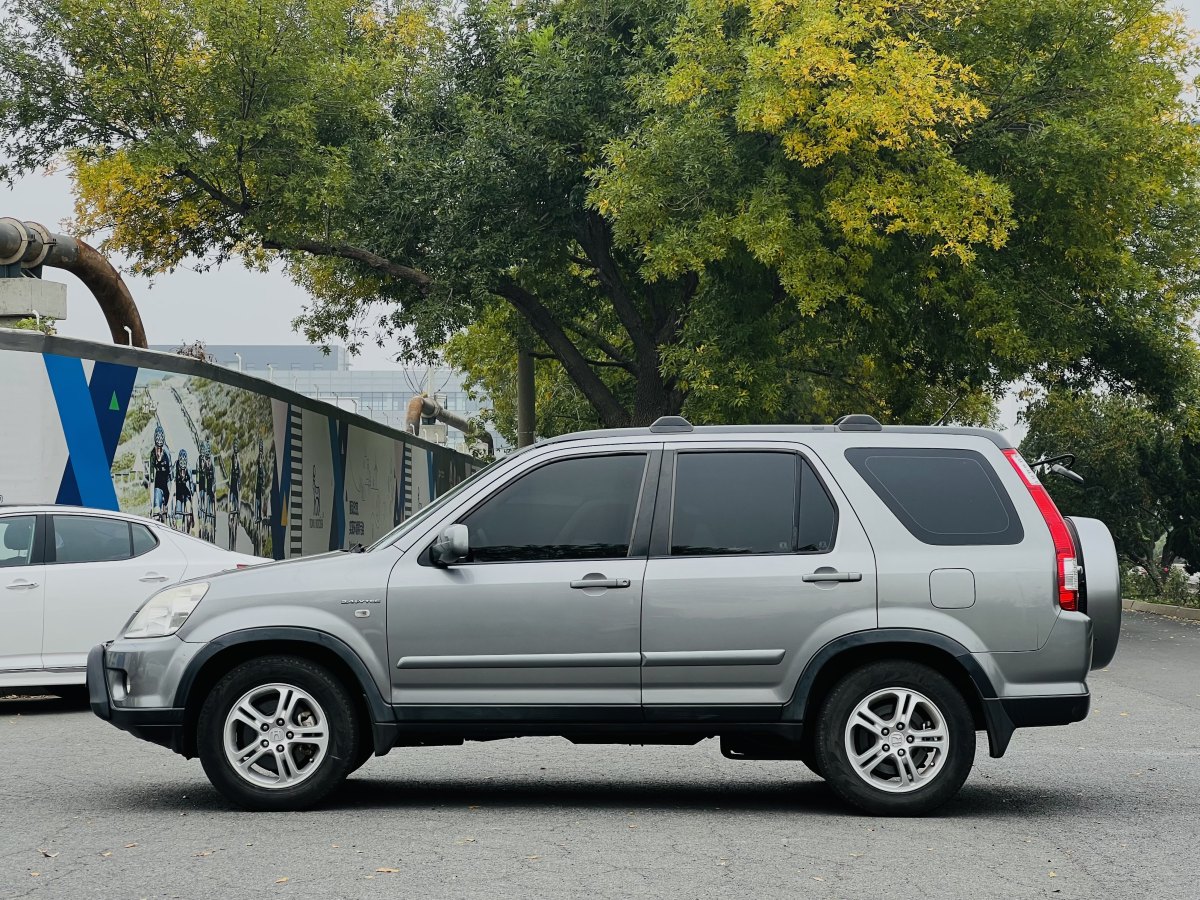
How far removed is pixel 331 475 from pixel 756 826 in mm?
20078

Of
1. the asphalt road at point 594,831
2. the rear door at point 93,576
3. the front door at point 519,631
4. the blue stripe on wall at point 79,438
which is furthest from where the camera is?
the blue stripe on wall at point 79,438

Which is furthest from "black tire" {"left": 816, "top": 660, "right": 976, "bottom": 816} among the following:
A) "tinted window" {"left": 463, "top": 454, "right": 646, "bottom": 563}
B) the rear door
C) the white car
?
the rear door

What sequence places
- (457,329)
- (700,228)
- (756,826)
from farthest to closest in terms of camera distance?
(457,329) < (700,228) < (756,826)

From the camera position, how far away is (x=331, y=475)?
2664 centimetres

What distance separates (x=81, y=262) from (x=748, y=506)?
58.3 feet

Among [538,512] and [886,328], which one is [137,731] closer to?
[538,512]

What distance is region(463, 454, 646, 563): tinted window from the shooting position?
7.62m

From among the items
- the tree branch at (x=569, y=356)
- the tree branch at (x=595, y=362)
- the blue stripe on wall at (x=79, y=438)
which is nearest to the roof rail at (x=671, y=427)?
the blue stripe on wall at (x=79, y=438)

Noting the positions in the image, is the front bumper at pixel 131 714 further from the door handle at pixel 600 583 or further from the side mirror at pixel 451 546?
the door handle at pixel 600 583

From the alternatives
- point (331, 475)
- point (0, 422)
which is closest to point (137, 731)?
point (0, 422)

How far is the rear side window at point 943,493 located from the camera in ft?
25.0

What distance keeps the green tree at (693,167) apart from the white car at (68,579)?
9.21m

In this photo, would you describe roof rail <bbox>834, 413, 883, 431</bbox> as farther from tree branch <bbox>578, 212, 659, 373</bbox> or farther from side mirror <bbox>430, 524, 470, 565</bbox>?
tree branch <bbox>578, 212, 659, 373</bbox>

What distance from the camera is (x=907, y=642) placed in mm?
7453
